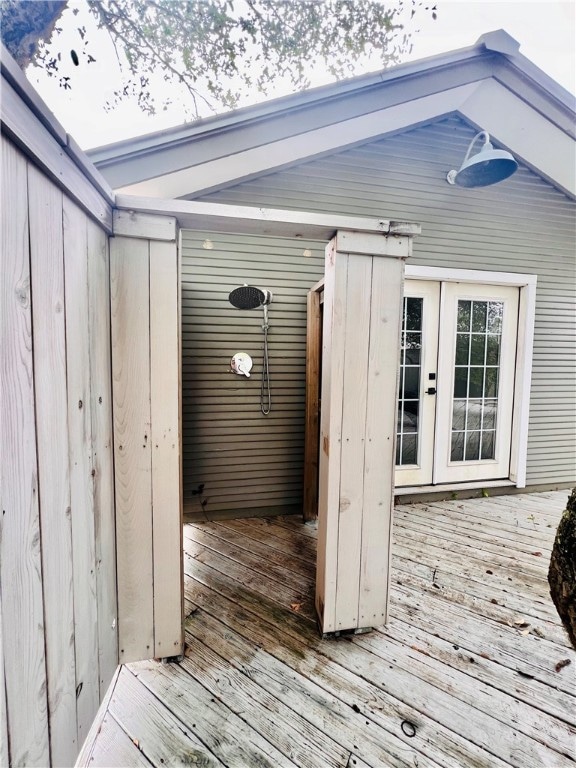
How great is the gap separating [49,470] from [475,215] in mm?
3850

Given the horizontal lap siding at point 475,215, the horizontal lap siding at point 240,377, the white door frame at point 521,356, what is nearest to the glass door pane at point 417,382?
the white door frame at point 521,356

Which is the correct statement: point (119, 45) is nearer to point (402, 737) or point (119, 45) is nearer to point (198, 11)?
point (198, 11)

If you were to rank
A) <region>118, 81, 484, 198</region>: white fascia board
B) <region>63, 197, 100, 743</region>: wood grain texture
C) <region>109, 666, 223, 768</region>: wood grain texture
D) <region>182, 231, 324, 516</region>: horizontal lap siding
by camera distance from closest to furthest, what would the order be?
<region>63, 197, 100, 743</region>: wood grain texture
<region>109, 666, 223, 768</region>: wood grain texture
<region>118, 81, 484, 198</region>: white fascia board
<region>182, 231, 324, 516</region>: horizontal lap siding

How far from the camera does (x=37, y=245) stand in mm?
776

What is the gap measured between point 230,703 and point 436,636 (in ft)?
3.37

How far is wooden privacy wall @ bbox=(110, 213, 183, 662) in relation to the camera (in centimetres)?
131

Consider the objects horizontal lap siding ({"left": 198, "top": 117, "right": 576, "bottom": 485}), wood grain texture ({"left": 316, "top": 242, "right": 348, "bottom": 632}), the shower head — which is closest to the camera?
wood grain texture ({"left": 316, "top": 242, "right": 348, "bottom": 632})

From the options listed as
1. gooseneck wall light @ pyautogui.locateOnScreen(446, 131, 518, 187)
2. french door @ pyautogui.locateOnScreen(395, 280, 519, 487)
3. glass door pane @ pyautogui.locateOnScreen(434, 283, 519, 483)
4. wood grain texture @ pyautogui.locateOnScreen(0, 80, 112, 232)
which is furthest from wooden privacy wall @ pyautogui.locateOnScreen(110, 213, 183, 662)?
glass door pane @ pyautogui.locateOnScreen(434, 283, 519, 483)

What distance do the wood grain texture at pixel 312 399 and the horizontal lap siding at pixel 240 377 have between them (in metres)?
0.20

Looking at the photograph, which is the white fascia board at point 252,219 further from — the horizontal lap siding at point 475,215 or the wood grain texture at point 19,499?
the horizontal lap siding at point 475,215

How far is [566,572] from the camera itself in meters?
0.89

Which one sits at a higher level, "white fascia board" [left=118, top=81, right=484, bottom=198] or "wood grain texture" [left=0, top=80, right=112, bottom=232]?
"white fascia board" [left=118, top=81, right=484, bottom=198]

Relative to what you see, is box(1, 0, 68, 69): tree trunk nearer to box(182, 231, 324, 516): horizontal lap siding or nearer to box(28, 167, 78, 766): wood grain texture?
box(182, 231, 324, 516): horizontal lap siding

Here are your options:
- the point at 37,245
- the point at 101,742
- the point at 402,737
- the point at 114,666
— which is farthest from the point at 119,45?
the point at 402,737
